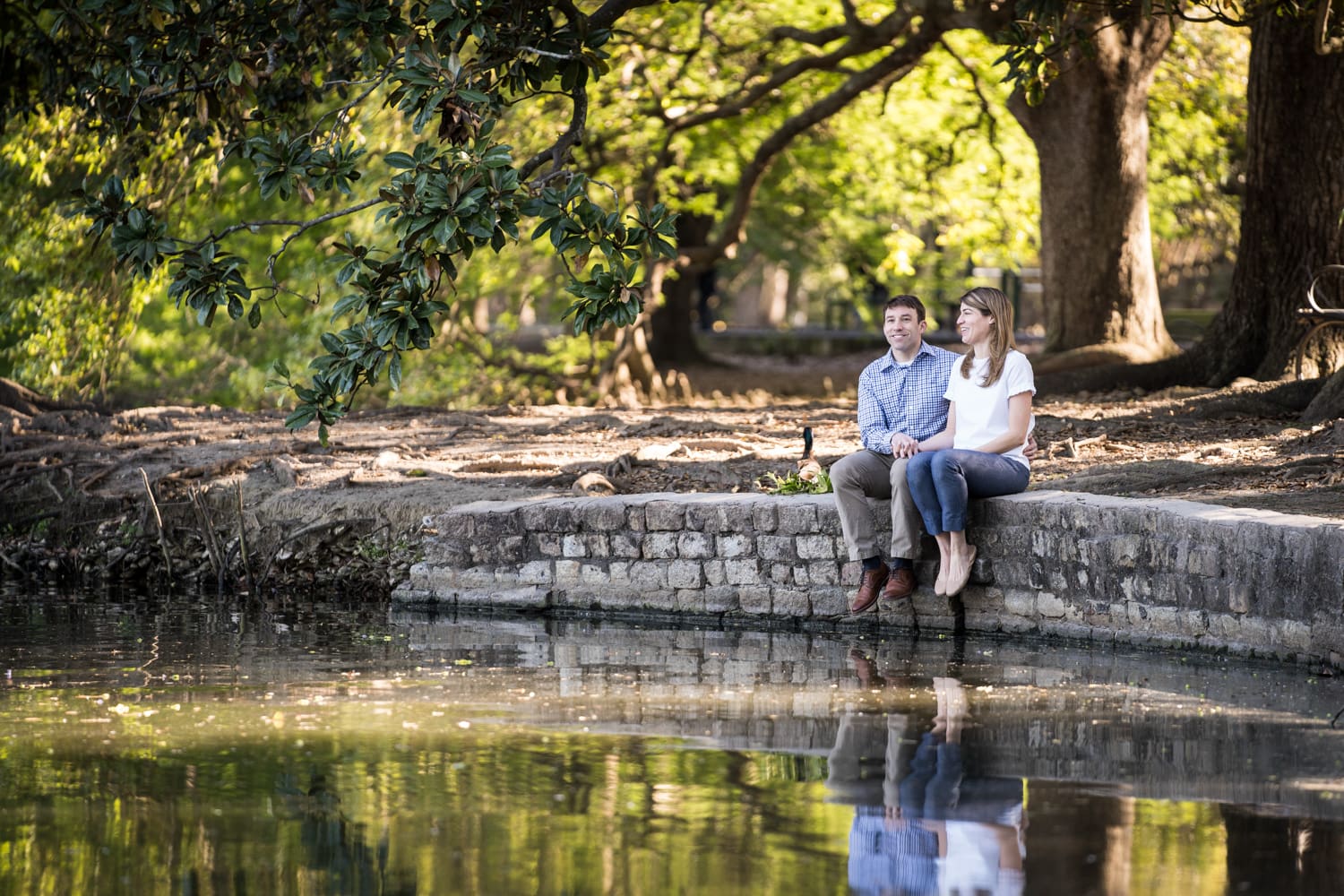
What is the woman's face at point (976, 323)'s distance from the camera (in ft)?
28.8

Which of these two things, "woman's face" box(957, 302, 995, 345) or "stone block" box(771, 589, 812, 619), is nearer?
"woman's face" box(957, 302, 995, 345)

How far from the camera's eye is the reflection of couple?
4.55 m

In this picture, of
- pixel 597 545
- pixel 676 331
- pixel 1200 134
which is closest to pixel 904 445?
pixel 597 545

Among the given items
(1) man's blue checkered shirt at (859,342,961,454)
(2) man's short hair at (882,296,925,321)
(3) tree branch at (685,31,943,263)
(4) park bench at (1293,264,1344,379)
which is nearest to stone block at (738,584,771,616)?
(1) man's blue checkered shirt at (859,342,961,454)

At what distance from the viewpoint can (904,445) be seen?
29.5 feet

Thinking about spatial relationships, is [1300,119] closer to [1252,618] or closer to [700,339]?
[1252,618]

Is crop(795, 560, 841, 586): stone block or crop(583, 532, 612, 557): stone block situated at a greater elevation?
crop(583, 532, 612, 557): stone block

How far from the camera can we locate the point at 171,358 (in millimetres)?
23219

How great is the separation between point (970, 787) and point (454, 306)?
1519cm

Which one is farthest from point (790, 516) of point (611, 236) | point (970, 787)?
point (970, 787)

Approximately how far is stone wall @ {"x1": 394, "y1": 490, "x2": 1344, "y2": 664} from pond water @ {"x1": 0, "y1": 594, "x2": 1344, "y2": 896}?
220 mm

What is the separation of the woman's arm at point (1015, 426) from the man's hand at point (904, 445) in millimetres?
348

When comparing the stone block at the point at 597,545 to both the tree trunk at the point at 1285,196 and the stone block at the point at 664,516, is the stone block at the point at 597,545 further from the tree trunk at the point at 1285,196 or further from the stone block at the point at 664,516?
the tree trunk at the point at 1285,196

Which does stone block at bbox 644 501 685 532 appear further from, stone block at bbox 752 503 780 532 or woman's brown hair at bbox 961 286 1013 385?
woman's brown hair at bbox 961 286 1013 385
